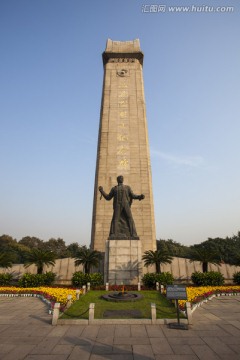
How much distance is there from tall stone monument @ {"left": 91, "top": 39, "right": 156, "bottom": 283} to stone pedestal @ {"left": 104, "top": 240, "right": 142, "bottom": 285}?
95.0 inches

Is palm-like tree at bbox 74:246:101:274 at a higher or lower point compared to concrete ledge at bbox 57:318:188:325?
higher

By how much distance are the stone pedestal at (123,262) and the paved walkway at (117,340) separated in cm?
880

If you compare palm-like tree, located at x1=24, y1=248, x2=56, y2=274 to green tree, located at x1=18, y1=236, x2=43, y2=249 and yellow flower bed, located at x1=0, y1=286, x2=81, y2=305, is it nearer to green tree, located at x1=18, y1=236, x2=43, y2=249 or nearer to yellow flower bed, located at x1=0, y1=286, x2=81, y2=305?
yellow flower bed, located at x1=0, y1=286, x2=81, y2=305

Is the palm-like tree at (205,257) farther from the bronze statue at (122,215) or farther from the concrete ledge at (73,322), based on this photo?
the concrete ledge at (73,322)

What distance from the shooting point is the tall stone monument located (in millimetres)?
28156

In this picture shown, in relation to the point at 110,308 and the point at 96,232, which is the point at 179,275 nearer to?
the point at 96,232

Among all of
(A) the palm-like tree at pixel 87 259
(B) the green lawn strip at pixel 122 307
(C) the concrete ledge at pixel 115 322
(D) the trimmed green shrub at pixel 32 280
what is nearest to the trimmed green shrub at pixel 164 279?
(B) the green lawn strip at pixel 122 307

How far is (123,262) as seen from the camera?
19.3m

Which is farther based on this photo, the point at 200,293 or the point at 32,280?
the point at 32,280

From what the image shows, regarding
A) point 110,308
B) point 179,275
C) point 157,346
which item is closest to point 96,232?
point 179,275

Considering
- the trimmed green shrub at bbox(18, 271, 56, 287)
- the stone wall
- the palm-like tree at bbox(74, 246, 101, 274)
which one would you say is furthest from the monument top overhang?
the trimmed green shrub at bbox(18, 271, 56, 287)

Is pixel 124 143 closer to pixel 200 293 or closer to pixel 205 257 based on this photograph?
pixel 205 257

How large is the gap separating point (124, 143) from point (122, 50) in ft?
56.0

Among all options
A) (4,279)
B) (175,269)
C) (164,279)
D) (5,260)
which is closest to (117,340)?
(164,279)
